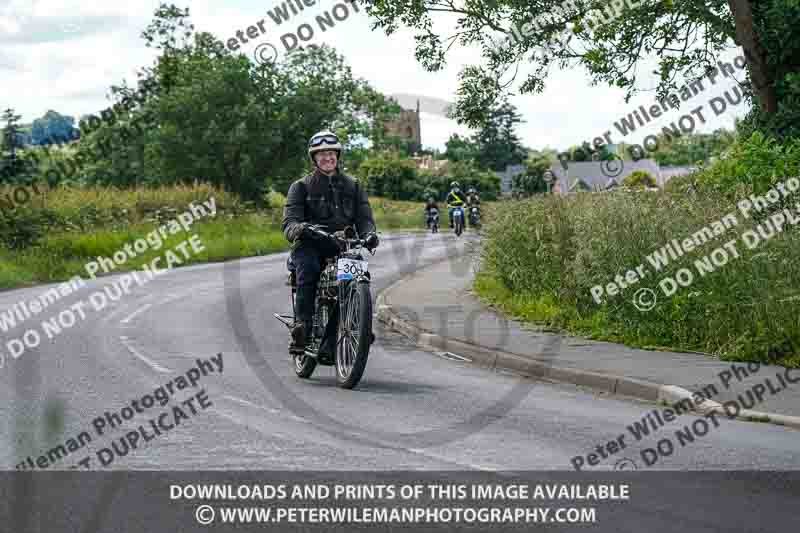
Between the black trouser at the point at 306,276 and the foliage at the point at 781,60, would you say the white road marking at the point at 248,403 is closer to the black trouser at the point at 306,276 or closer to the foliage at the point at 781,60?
the black trouser at the point at 306,276

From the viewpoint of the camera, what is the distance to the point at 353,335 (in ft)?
34.9

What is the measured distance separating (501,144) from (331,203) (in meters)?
128

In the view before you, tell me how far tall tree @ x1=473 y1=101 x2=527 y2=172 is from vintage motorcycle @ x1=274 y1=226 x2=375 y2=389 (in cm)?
12696

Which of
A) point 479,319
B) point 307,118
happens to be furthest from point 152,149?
point 479,319

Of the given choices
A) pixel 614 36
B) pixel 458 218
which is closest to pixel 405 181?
pixel 458 218

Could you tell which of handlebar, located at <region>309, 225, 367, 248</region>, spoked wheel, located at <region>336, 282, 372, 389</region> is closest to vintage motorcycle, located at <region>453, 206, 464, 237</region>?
spoked wheel, located at <region>336, 282, 372, 389</region>

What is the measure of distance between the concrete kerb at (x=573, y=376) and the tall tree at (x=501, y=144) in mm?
122223

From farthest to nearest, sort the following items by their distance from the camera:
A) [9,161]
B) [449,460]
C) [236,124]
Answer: [236,124] < [9,161] < [449,460]

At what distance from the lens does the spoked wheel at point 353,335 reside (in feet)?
33.6

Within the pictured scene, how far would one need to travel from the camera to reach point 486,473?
7141 mm

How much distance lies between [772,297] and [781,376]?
134cm

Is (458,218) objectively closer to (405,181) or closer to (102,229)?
(102,229)

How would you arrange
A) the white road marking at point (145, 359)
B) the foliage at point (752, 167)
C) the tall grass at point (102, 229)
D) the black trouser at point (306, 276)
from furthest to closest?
the tall grass at point (102, 229) → the foliage at point (752, 167) → the white road marking at point (145, 359) → the black trouser at point (306, 276)

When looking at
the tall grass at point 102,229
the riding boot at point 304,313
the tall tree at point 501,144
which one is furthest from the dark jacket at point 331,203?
the tall tree at point 501,144
